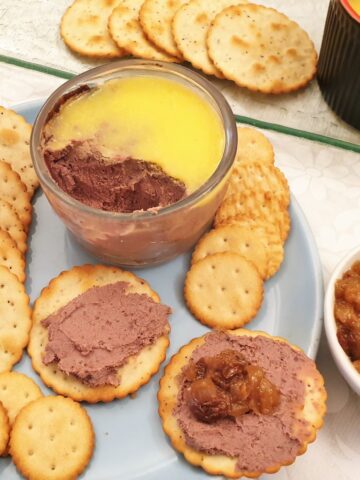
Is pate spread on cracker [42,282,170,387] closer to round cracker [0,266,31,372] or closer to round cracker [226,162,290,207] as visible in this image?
round cracker [0,266,31,372]

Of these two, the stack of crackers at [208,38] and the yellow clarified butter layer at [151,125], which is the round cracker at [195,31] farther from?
the yellow clarified butter layer at [151,125]


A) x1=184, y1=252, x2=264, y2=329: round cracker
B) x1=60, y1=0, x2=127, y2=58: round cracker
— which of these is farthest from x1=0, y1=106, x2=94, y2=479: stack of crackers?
x1=60, y1=0, x2=127, y2=58: round cracker

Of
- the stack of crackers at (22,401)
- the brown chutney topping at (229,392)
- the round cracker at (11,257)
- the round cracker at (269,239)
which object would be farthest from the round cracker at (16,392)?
the round cracker at (269,239)

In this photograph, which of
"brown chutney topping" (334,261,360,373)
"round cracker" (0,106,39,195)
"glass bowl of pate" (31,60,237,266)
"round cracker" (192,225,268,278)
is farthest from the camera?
"round cracker" (0,106,39,195)

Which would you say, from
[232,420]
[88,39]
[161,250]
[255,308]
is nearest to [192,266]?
[161,250]

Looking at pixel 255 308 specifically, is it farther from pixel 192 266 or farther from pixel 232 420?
pixel 232 420

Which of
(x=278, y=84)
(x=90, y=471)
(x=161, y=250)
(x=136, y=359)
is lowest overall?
(x=90, y=471)

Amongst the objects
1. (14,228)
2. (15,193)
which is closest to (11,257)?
(14,228)
